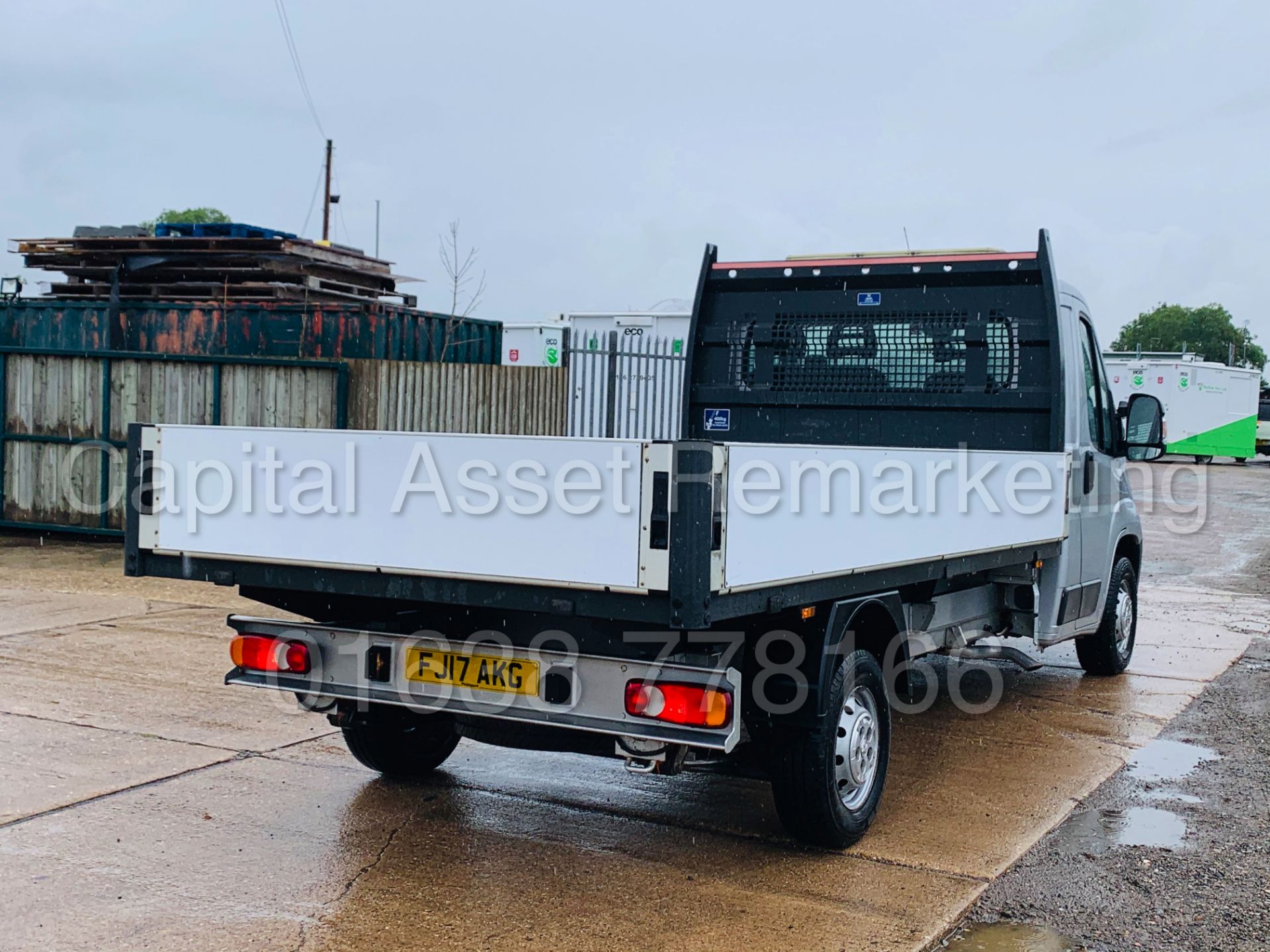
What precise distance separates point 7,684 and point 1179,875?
6.21m

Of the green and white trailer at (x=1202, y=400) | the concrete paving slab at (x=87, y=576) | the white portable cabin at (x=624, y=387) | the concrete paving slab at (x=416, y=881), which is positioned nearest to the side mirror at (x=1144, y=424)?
the concrete paving slab at (x=416, y=881)

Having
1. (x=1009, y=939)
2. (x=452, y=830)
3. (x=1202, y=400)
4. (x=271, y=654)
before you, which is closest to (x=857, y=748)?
(x=1009, y=939)

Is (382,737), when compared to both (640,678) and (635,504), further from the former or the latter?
(635,504)

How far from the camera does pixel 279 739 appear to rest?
22.0 feet

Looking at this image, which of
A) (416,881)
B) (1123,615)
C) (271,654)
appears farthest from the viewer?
(1123,615)

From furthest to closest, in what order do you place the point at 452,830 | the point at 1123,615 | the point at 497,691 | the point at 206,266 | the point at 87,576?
the point at 206,266
the point at 87,576
the point at 1123,615
the point at 452,830
the point at 497,691

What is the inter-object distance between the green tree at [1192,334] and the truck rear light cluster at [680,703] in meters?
126

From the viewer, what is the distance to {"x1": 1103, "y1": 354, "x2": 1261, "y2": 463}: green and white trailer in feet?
133

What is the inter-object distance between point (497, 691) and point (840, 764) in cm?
144

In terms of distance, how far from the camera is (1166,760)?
6766 mm

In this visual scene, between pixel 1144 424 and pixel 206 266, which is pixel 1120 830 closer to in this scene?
pixel 1144 424

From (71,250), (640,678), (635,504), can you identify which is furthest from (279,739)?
(71,250)

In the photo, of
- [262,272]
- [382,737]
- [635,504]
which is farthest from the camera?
[262,272]

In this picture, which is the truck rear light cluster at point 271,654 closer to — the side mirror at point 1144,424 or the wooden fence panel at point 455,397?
the side mirror at point 1144,424
